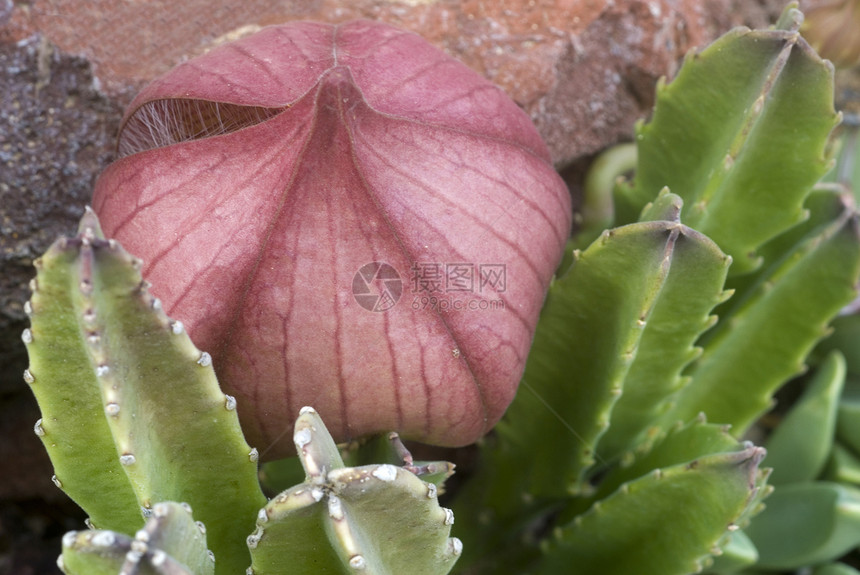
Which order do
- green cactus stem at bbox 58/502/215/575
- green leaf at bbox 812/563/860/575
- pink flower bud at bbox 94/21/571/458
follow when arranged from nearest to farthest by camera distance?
green cactus stem at bbox 58/502/215/575
pink flower bud at bbox 94/21/571/458
green leaf at bbox 812/563/860/575

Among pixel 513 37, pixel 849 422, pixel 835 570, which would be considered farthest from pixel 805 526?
pixel 513 37

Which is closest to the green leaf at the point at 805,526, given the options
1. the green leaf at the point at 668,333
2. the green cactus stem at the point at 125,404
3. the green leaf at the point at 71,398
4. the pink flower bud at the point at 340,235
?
the green leaf at the point at 668,333

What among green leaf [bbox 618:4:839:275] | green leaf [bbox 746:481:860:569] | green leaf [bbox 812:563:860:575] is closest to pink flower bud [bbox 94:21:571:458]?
green leaf [bbox 618:4:839:275]

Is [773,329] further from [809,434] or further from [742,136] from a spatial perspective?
[742,136]

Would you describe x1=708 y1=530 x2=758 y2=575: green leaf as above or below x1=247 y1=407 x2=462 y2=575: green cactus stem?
below

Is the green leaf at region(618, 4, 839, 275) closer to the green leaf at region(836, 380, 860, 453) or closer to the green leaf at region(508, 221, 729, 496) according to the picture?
the green leaf at region(508, 221, 729, 496)

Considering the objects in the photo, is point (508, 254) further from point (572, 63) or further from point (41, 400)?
point (572, 63)

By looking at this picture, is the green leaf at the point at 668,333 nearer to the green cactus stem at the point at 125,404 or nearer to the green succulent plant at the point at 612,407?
the green succulent plant at the point at 612,407
